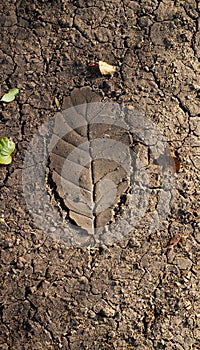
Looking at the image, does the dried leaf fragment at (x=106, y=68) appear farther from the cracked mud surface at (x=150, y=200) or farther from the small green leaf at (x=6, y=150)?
the small green leaf at (x=6, y=150)

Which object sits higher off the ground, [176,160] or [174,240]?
[176,160]

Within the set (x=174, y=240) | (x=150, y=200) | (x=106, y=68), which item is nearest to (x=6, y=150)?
(x=106, y=68)

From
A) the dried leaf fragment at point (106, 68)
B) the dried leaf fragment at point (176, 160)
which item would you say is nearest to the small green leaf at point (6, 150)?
the dried leaf fragment at point (106, 68)

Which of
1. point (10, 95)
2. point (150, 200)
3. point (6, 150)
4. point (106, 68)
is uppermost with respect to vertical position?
point (106, 68)

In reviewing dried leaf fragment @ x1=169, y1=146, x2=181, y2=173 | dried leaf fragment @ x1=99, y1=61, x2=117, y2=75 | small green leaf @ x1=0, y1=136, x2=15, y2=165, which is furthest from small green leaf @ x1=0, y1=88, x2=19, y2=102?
dried leaf fragment @ x1=169, y1=146, x2=181, y2=173

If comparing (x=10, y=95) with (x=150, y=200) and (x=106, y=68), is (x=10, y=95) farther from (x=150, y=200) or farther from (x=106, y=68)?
(x=150, y=200)

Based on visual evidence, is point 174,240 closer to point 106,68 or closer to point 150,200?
point 150,200

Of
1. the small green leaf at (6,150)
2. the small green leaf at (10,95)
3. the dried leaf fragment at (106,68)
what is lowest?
the small green leaf at (6,150)
